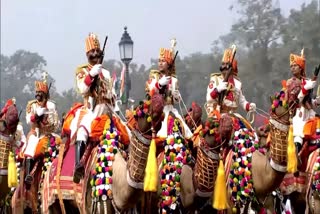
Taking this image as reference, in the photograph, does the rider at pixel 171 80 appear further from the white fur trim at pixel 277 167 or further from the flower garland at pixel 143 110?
the flower garland at pixel 143 110

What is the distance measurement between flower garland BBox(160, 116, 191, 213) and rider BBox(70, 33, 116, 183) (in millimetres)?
1084

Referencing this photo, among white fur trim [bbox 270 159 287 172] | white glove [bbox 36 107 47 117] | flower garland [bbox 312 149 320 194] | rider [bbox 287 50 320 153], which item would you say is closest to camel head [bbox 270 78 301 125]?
white fur trim [bbox 270 159 287 172]

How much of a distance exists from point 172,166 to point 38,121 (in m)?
3.23

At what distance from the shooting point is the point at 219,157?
31.2ft

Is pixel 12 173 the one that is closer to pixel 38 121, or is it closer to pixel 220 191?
pixel 38 121

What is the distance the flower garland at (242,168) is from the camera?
10.5m

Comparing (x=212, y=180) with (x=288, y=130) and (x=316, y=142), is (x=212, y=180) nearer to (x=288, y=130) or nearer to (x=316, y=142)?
(x=288, y=130)

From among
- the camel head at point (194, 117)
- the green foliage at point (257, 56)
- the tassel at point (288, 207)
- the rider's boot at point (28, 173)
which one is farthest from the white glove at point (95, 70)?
the green foliage at point (257, 56)

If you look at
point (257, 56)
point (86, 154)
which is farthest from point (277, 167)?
point (257, 56)

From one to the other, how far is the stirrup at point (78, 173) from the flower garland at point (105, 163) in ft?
0.51

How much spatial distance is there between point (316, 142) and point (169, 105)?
2.42 meters

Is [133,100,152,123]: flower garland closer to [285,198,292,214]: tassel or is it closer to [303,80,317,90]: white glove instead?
[303,80,317,90]: white glove

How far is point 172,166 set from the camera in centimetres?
1116

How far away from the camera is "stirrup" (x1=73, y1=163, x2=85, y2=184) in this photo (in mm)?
10328
